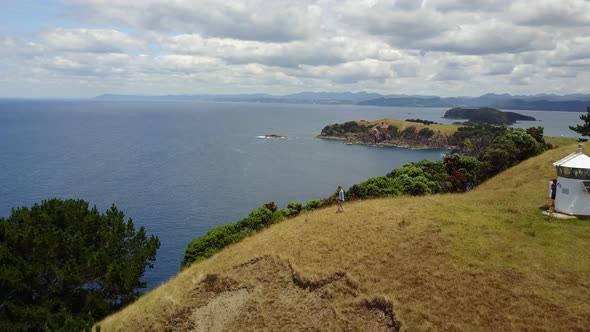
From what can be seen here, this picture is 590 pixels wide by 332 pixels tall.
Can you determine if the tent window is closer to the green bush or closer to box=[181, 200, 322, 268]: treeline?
box=[181, 200, 322, 268]: treeline

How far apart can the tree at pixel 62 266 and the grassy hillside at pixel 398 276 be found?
4775 millimetres

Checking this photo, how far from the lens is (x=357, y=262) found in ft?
104

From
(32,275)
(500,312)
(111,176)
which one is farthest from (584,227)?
(111,176)

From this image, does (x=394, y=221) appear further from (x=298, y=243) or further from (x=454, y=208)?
(x=298, y=243)

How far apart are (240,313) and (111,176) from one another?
136m

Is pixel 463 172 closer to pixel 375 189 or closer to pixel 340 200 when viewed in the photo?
pixel 375 189

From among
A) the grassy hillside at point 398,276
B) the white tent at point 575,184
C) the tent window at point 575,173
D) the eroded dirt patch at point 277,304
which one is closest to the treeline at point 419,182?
the grassy hillside at point 398,276

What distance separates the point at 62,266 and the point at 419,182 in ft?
168

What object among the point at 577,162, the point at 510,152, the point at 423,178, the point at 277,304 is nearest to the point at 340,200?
the point at 277,304

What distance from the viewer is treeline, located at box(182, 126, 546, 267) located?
195 feet

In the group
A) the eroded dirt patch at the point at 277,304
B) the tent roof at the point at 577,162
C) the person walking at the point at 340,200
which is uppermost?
the tent roof at the point at 577,162

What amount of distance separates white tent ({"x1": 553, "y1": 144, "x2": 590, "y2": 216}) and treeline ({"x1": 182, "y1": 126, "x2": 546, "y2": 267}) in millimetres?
30284

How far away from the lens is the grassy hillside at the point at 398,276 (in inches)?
973

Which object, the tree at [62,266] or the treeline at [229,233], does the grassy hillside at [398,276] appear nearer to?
the tree at [62,266]
